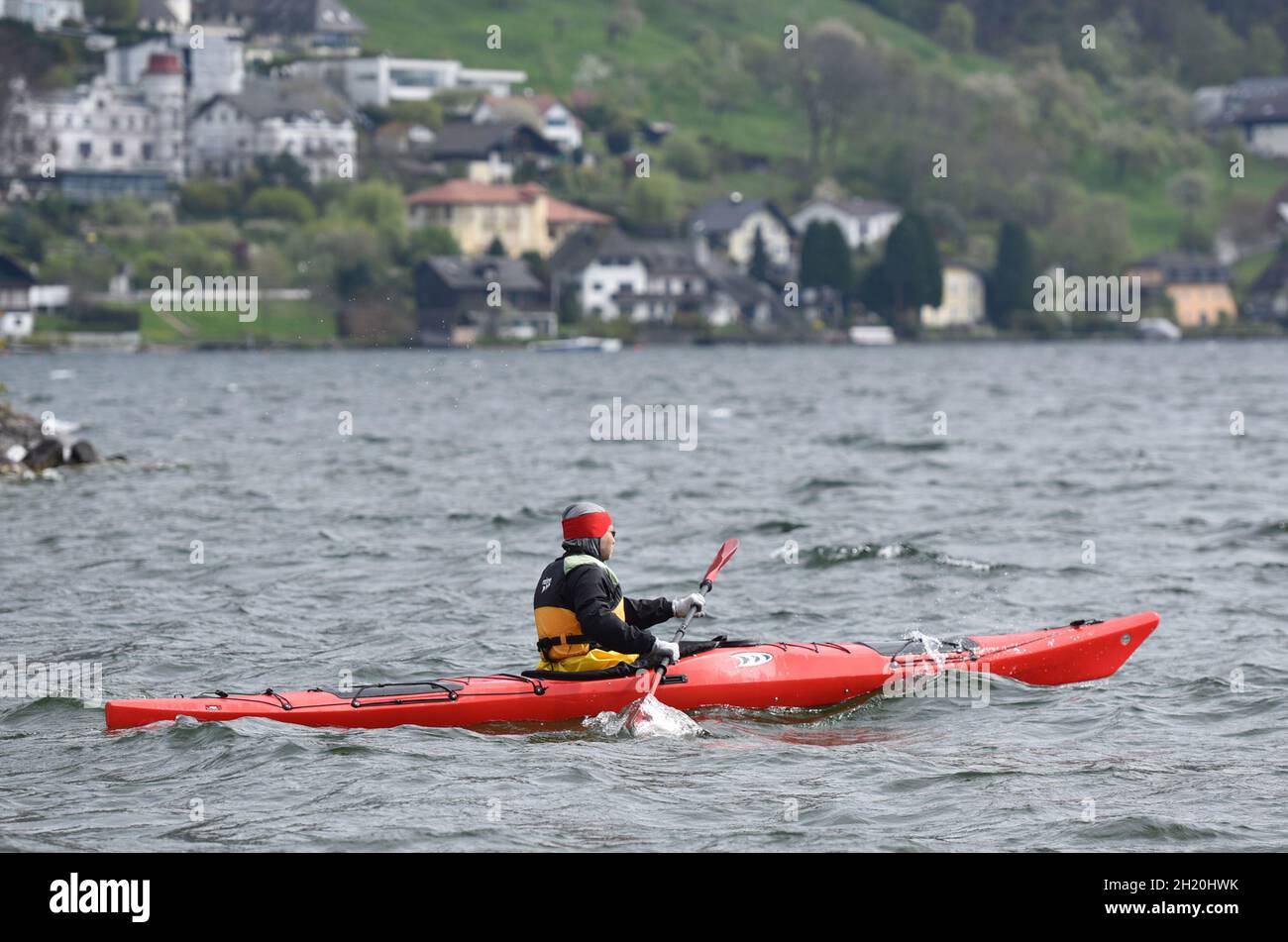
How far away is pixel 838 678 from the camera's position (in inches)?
556

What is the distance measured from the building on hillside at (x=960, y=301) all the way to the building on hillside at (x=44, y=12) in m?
80.7

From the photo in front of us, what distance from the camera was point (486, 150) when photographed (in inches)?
5399

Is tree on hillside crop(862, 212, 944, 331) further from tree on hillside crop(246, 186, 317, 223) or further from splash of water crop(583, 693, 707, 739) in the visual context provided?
splash of water crop(583, 693, 707, 739)

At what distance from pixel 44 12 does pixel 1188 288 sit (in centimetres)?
10075

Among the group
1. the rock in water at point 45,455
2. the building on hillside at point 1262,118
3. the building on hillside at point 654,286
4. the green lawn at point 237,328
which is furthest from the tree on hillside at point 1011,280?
the rock in water at point 45,455

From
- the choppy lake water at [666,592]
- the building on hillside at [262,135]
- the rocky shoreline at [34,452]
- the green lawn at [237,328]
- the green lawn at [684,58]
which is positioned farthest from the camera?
the green lawn at [684,58]

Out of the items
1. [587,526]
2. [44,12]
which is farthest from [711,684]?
[44,12]

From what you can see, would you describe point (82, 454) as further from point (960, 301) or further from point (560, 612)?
point (960, 301)

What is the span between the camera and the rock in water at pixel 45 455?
1220 inches

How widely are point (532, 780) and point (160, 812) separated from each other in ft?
7.68

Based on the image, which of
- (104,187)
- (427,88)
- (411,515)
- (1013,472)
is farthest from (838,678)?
(427,88)

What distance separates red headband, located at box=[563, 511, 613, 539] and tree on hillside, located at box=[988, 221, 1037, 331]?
110 meters

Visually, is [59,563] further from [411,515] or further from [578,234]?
[578,234]

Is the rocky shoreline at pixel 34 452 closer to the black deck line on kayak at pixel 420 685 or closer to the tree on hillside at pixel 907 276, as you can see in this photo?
the black deck line on kayak at pixel 420 685
